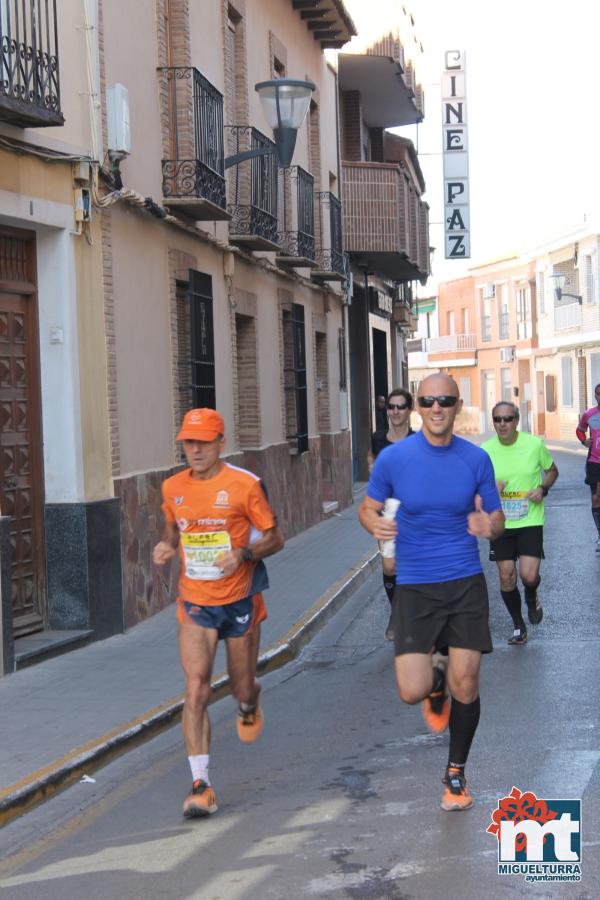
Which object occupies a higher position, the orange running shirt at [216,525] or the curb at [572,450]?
the orange running shirt at [216,525]

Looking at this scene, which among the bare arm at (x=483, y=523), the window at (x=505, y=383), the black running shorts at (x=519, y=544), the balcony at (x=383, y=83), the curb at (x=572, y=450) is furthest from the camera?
the window at (x=505, y=383)

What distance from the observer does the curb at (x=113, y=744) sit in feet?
22.0

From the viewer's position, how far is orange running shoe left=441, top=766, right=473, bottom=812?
6059mm

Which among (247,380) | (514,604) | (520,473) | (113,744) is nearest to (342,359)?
(247,380)

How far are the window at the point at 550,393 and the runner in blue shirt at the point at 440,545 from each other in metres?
54.8

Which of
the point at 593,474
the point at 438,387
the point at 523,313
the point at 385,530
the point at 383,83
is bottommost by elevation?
the point at 593,474

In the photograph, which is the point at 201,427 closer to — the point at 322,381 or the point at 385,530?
the point at 385,530

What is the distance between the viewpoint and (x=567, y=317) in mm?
57906

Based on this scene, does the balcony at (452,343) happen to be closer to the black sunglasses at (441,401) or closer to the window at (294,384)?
the window at (294,384)

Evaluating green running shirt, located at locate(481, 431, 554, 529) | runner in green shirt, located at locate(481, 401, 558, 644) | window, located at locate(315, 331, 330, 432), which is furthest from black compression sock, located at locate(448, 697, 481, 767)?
window, located at locate(315, 331, 330, 432)

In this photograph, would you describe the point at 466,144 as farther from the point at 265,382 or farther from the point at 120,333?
the point at 120,333

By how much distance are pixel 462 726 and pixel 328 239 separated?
17.7m

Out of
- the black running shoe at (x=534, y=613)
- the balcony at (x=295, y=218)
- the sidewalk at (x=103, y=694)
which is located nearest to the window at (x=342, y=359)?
the balcony at (x=295, y=218)

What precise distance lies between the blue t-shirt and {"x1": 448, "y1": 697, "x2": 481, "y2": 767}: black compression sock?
0.56 metres
